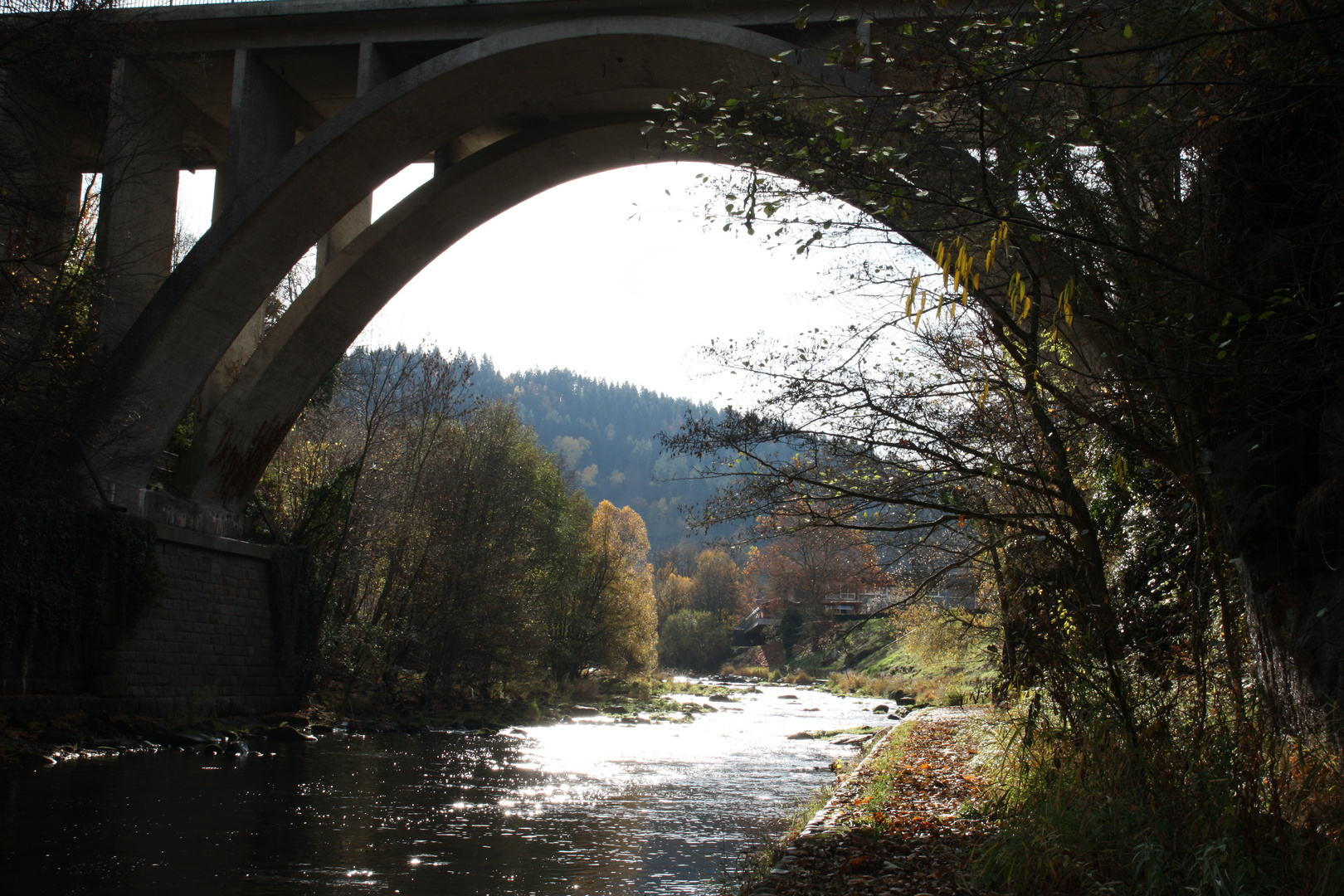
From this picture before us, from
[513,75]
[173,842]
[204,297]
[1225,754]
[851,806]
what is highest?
→ [513,75]

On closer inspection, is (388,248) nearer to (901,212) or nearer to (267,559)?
(267,559)

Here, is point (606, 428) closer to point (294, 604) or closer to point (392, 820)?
point (294, 604)

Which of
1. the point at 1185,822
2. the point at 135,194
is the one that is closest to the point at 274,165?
the point at 135,194

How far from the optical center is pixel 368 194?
14.5 meters

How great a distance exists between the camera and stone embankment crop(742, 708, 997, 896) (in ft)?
14.5

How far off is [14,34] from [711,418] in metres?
7.62

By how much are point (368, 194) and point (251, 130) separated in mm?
2045

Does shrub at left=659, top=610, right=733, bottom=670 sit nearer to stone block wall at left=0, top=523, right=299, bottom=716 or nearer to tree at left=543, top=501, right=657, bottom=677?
tree at left=543, top=501, right=657, bottom=677

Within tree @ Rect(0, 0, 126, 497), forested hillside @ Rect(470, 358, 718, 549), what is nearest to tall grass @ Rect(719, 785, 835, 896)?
tree @ Rect(0, 0, 126, 497)

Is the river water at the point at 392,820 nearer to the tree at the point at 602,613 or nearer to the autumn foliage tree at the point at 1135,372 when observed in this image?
the autumn foliage tree at the point at 1135,372

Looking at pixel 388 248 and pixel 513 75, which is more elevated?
pixel 513 75

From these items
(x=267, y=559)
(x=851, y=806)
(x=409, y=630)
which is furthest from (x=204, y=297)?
(x=851, y=806)

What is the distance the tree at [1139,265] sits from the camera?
441cm

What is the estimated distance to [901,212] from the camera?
4.81m
